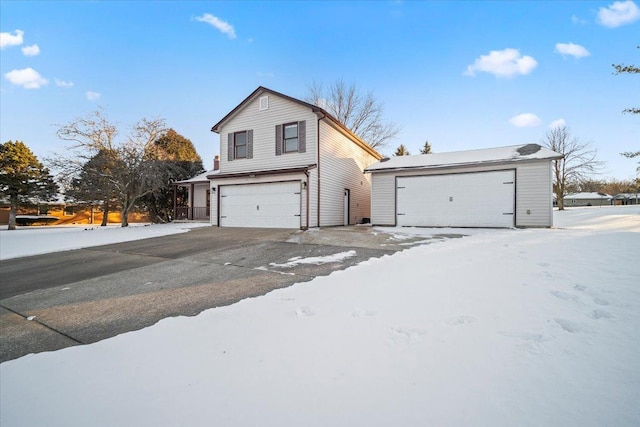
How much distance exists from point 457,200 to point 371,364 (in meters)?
10.8

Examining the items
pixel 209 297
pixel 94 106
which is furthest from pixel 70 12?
pixel 209 297

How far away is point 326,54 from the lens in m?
18.3

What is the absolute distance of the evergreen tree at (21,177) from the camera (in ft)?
63.2

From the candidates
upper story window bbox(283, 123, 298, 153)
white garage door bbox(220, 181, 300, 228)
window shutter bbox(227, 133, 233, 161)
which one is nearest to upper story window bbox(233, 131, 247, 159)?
window shutter bbox(227, 133, 233, 161)

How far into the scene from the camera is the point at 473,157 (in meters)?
11.5

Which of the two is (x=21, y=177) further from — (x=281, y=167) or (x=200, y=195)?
(x=281, y=167)

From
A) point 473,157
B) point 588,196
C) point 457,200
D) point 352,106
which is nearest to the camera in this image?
point 457,200

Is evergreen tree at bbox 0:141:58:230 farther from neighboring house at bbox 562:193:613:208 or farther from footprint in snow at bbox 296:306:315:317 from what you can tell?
neighboring house at bbox 562:193:613:208

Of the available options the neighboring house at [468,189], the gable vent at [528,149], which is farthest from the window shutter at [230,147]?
the gable vent at [528,149]

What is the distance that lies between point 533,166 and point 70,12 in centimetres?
1956

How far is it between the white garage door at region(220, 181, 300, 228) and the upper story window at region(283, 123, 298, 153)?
1.68 metres

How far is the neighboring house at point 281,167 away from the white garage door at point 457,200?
10.6 ft

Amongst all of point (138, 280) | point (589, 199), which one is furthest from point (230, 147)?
point (589, 199)

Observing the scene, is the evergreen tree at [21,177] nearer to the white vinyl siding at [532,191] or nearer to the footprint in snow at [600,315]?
the white vinyl siding at [532,191]
